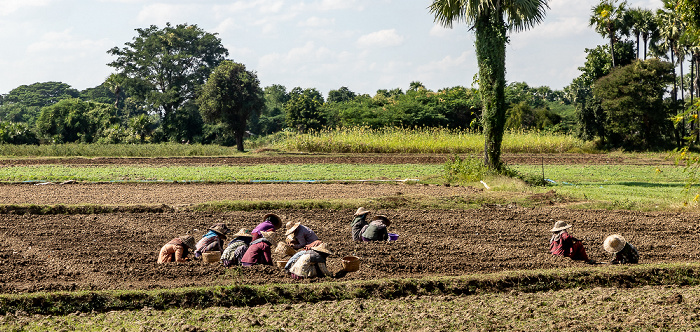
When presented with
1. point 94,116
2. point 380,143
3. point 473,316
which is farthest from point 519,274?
point 94,116

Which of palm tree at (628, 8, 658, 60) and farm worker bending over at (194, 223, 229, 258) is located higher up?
palm tree at (628, 8, 658, 60)

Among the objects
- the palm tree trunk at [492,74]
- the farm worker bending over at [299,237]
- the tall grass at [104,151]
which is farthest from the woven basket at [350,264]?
the tall grass at [104,151]

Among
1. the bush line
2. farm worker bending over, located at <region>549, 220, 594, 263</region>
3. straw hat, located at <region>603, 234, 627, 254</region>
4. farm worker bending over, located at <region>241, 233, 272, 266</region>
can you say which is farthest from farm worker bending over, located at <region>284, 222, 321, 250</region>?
straw hat, located at <region>603, 234, 627, 254</region>

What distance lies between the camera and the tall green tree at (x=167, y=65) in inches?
2475

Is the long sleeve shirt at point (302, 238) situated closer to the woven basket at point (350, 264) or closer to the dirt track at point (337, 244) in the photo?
the dirt track at point (337, 244)

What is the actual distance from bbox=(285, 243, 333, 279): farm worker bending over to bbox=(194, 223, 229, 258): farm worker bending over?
65.8 inches

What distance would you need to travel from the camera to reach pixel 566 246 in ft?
34.3

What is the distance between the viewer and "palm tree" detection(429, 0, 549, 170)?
22.0 metres

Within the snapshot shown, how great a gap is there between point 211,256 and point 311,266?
5.95 feet

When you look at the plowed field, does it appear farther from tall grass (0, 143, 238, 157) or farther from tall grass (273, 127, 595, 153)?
tall grass (0, 143, 238, 157)

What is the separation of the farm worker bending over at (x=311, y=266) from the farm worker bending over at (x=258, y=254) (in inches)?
25.4

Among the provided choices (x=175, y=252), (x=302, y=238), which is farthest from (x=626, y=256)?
(x=175, y=252)

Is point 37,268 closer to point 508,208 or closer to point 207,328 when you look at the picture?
point 207,328

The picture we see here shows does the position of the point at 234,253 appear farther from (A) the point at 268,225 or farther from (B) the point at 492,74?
(B) the point at 492,74
